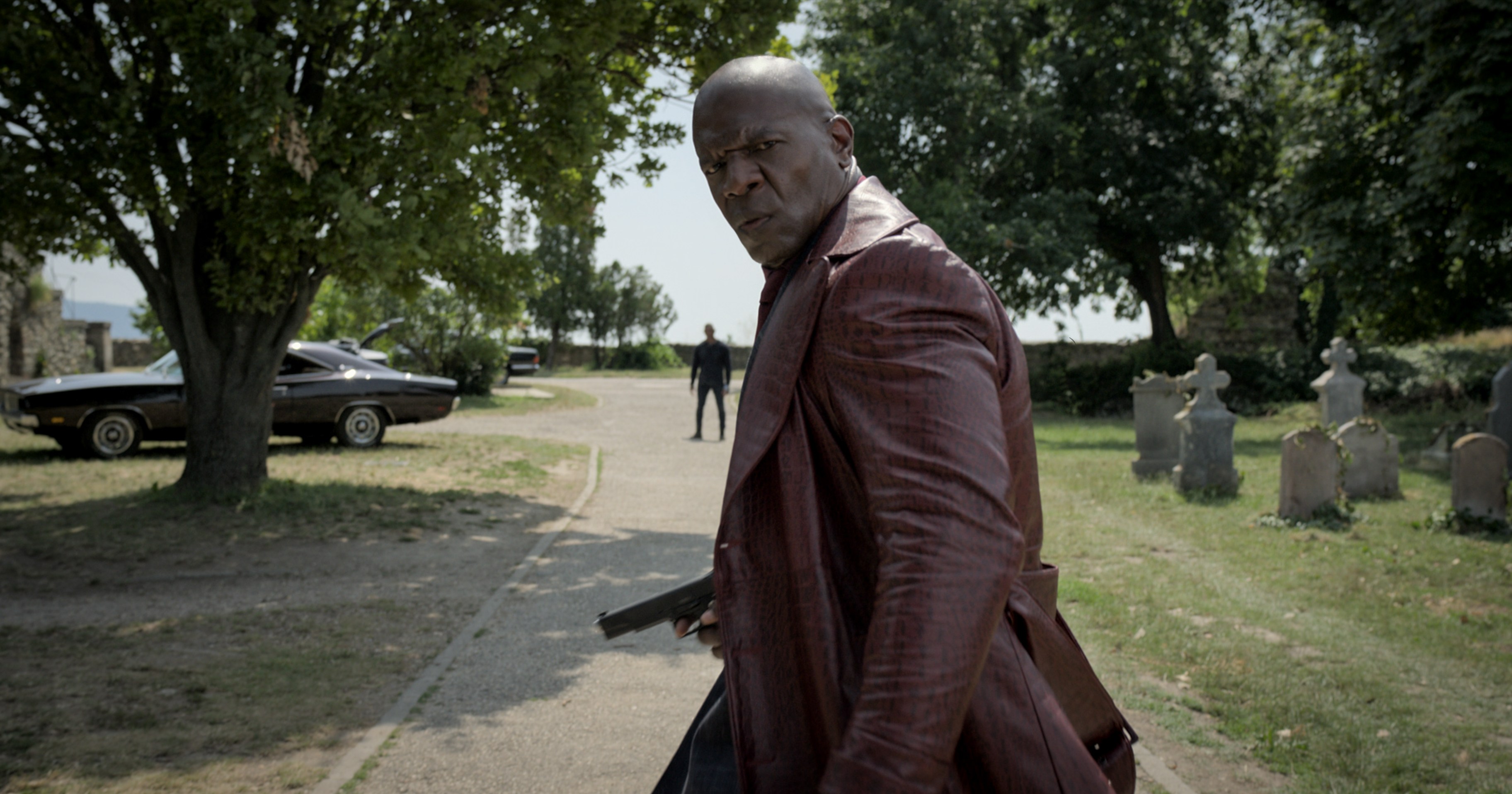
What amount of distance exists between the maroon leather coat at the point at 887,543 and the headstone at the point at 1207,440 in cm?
1160

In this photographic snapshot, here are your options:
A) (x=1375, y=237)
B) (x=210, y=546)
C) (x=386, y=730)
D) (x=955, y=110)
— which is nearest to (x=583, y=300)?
(x=955, y=110)

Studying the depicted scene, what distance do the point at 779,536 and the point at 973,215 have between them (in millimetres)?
23750

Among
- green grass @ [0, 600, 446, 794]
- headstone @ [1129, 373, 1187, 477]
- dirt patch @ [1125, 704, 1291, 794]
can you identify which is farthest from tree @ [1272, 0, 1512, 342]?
green grass @ [0, 600, 446, 794]

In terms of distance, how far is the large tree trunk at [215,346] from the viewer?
1031 cm

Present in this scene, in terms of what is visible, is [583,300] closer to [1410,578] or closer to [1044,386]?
[1044,386]

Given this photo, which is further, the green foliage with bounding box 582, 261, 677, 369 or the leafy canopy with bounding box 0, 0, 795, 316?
the green foliage with bounding box 582, 261, 677, 369

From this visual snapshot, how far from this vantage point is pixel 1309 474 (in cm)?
1020

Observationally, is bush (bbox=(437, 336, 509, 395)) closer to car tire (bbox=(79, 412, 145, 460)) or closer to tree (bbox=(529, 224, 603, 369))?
car tire (bbox=(79, 412, 145, 460))

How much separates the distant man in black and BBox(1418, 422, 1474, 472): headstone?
10.5 metres

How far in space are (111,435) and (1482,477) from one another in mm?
16112

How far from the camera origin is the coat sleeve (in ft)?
3.71

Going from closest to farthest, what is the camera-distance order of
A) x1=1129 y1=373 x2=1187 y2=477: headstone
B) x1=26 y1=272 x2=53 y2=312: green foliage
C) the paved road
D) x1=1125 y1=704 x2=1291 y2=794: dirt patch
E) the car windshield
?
1. x1=1125 y1=704 x2=1291 y2=794: dirt patch
2. the paved road
3. x1=1129 y1=373 x2=1187 y2=477: headstone
4. the car windshield
5. x1=26 y1=272 x2=53 y2=312: green foliage

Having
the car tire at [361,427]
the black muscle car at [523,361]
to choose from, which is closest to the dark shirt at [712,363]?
the car tire at [361,427]

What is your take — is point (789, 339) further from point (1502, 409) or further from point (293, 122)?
point (1502, 409)
